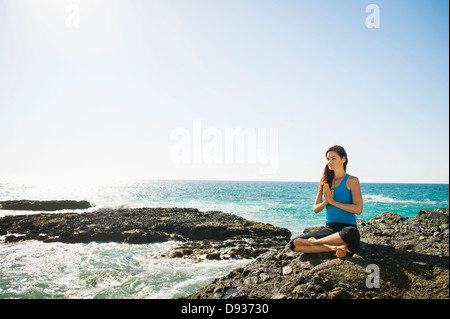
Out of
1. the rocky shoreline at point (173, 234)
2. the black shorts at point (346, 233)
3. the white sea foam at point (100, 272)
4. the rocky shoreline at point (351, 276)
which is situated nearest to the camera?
the rocky shoreline at point (351, 276)

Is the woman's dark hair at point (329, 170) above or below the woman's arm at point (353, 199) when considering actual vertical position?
above

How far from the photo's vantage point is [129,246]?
14023 mm

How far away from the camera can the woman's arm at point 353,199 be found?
554 centimetres

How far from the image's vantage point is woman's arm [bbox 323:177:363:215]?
18.2ft

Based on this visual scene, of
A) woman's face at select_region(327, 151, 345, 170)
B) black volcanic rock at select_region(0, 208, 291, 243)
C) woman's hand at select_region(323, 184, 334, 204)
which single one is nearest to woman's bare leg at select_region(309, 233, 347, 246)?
woman's hand at select_region(323, 184, 334, 204)

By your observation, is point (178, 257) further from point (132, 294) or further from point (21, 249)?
point (21, 249)

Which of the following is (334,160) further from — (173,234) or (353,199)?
(173,234)

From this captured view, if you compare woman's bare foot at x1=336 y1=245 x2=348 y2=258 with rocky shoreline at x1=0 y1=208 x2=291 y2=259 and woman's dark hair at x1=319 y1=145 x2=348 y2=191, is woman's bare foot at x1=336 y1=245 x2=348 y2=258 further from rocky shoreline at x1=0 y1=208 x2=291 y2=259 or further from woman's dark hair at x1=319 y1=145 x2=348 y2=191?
rocky shoreline at x1=0 y1=208 x2=291 y2=259

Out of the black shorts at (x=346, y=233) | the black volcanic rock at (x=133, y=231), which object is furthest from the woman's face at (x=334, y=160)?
the black volcanic rock at (x=133, y=231)

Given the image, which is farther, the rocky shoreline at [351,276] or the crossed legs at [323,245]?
the crossed legs at [323,245]

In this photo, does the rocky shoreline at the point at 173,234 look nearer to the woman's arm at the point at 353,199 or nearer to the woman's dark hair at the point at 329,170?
the woman's dark hair at the point at 329,170

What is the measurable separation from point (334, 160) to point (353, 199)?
0.98 metres

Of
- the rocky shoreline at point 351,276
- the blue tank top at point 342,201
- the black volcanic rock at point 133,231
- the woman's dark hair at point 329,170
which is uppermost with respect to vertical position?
the woman's dark hair at point 329,170

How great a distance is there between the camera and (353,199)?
5.65 metres
